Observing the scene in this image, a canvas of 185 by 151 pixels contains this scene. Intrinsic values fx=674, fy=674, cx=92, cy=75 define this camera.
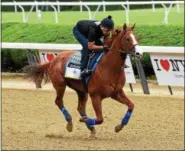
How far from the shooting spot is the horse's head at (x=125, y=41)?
7910 millimetres

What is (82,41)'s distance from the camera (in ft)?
28.5

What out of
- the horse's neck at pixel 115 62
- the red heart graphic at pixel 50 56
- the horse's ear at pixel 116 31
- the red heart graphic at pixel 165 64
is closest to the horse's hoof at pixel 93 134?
the horse's neck at pixel 115 62

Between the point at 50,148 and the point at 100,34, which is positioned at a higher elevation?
the point at 100,34

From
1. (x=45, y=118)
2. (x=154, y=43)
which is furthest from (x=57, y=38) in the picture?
(x=45, y=118)

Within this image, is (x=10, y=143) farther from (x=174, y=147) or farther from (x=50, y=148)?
(x=174, y=147)

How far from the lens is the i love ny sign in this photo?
40.2ft

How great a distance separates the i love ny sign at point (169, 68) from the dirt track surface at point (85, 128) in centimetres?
27

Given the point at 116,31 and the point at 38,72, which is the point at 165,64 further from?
the point at 116,31

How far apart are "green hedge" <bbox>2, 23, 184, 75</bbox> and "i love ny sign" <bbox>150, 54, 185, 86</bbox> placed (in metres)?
1.03

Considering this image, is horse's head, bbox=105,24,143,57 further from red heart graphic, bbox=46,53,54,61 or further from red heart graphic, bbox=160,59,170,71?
red heart graphic, bbox=46,53,54,61

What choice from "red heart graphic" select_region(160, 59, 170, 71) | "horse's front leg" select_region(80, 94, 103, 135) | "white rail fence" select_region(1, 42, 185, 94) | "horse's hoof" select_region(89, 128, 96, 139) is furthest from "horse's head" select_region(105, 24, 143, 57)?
"red heart graphic" select_region(160, 59, 170, 71)

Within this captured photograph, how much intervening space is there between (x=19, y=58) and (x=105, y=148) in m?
8.43

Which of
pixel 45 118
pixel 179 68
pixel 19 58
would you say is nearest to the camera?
pixel 45 118

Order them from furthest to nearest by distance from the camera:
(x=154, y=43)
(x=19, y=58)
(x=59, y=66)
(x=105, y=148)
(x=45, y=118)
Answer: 1. (x=19, y=58)
2. (x=154, y=43)
3. (x=45, y=118)
4. (x=59, y=66)
5. (x=105, y=148)
